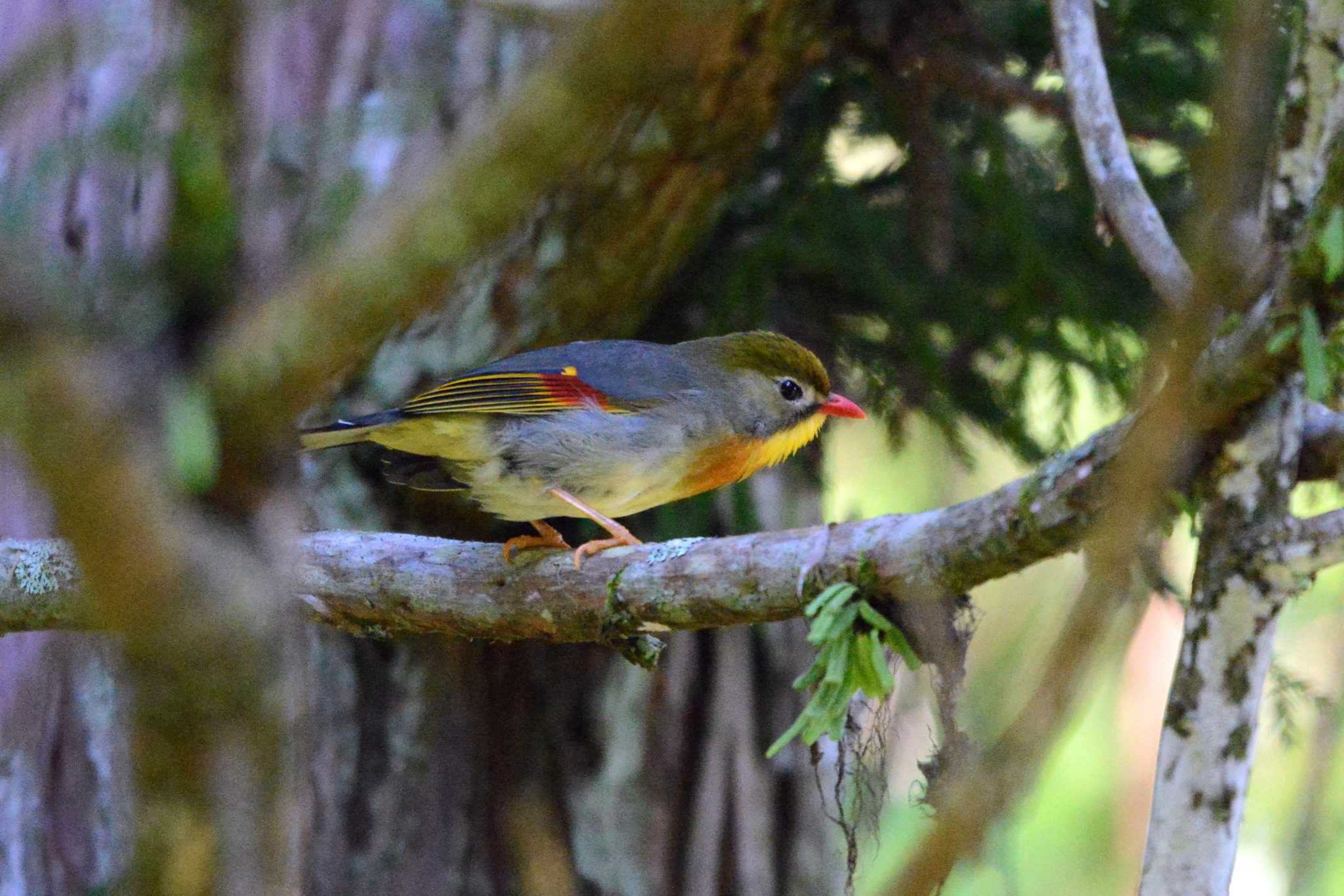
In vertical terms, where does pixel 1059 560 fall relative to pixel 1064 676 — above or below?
above

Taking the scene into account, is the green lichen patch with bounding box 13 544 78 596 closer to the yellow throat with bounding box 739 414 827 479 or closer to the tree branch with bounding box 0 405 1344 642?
the tree branch with bounding box 0 405 1344 642

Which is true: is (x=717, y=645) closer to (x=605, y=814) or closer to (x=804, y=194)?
(x=605, y=814)

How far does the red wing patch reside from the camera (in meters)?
3.53

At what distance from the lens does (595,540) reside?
3344 mm

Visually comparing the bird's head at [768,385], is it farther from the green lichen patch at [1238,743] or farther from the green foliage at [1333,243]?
the green foliage at [1333,243]

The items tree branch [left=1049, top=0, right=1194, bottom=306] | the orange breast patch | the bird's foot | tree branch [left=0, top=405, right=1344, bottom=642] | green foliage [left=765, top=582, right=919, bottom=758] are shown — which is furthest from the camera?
the orange breast patch

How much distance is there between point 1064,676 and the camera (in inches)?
35.7

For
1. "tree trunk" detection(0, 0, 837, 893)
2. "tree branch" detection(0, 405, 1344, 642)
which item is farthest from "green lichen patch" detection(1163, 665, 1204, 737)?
"tree trunk" detection(0, 0, 837, 893)

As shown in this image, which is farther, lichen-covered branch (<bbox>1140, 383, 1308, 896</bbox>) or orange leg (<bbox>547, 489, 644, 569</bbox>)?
orange leg (<bbox>547, 489, 644, 569</bbox>)

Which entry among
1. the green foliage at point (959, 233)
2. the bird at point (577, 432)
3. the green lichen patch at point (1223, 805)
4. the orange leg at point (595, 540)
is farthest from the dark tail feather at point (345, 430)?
the green lichen patch at point (1223, 805)

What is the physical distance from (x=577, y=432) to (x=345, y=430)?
620mm

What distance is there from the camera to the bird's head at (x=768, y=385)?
12.6ft

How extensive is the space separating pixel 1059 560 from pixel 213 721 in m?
1.05

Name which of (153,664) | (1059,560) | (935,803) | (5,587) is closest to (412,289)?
(153,664)
